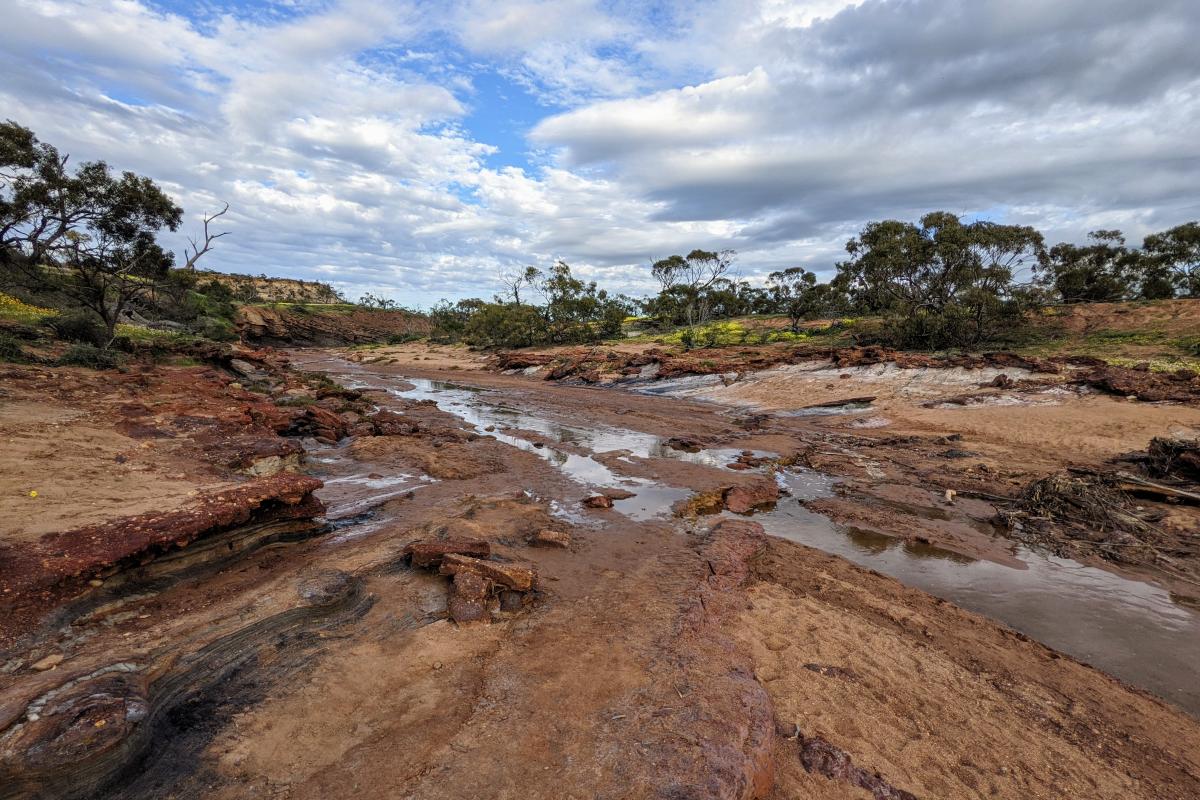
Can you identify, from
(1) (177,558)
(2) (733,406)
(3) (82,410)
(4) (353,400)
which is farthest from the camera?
(2) (733,406)

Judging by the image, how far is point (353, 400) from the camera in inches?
738

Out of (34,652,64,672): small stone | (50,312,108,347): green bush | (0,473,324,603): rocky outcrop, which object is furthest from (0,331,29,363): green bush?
(34,652,64,672): small stone

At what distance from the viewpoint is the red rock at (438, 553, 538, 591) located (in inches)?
217

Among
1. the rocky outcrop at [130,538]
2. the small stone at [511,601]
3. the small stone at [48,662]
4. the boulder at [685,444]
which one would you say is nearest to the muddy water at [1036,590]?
the small stone at [511,601]

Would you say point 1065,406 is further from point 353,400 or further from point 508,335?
point 508,335

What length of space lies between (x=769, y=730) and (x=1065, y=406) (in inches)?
746

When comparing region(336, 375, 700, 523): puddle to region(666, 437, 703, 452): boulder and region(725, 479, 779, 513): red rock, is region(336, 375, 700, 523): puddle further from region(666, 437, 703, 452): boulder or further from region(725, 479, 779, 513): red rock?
region(725, 479, 779, 513): red rock

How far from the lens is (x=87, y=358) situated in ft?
45.1

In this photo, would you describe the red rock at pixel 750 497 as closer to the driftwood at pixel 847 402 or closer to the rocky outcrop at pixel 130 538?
the rocky outcrop at pixel 130 538

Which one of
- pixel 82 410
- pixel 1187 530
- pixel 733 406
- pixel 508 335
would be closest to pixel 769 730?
pixel 1187 530

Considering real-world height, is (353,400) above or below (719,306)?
below

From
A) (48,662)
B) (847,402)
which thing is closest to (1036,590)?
(48,662)

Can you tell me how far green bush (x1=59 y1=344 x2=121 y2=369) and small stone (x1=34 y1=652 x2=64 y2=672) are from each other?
46.2 feet

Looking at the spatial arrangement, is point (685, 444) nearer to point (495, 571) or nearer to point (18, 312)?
point (495, 571)
